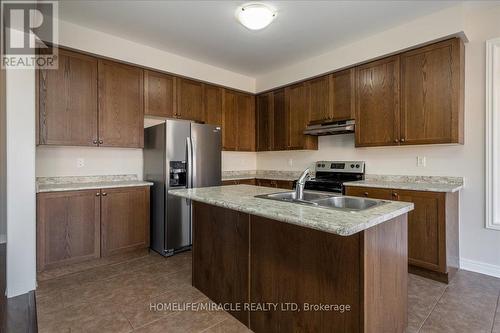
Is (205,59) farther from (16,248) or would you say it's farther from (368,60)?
(16,248)

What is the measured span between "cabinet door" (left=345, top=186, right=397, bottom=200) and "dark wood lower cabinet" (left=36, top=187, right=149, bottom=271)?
244 cm

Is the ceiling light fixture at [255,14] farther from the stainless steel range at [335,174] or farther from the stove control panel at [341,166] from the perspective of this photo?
the stove control panel at [341,166]

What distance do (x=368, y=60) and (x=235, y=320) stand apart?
3.14 meters

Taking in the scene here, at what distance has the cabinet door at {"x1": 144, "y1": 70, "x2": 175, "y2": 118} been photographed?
11.3 ft

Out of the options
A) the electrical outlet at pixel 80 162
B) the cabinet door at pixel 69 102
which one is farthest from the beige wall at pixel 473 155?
the electrical outlet at pixel 80 162

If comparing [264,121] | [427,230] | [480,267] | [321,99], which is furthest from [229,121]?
[480,267]

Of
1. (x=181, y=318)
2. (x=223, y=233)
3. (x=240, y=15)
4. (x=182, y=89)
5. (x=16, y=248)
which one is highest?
(x=240, y=15)

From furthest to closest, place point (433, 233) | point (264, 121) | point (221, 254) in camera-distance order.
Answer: point (264, 121) → point (433, 233) → point (221, 254)

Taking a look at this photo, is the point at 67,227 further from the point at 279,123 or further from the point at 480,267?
the point at 480,267

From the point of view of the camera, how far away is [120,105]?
10.6ft

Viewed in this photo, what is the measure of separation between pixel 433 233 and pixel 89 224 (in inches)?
136

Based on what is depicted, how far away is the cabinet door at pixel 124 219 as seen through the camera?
2898mm

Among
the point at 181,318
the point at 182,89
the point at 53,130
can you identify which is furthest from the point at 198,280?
the point at 182,89

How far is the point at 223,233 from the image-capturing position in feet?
6.60
